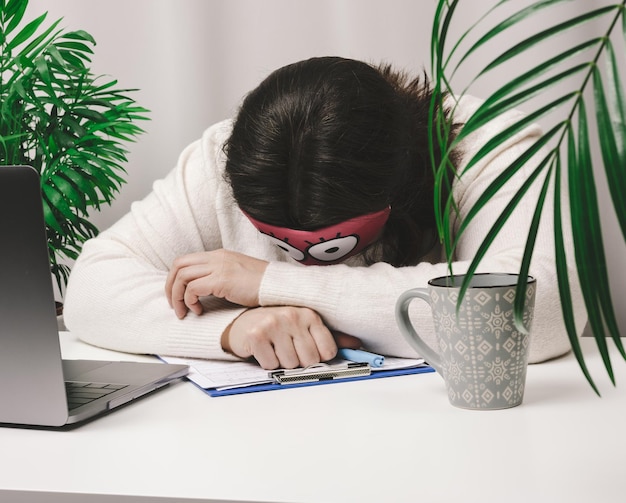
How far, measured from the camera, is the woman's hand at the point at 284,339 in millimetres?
893

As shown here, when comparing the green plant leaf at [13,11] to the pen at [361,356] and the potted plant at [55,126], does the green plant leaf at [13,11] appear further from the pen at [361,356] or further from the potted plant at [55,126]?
the pen at [361,356]

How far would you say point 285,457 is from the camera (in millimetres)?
594

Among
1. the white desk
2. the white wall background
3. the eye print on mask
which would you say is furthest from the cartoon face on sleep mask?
the white wall background

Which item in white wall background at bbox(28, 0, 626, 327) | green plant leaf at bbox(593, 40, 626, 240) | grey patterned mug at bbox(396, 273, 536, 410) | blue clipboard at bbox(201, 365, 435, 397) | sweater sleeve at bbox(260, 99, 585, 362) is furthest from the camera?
white wall background at bbox(28, 0, 626, 327)

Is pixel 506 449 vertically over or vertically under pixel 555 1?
under

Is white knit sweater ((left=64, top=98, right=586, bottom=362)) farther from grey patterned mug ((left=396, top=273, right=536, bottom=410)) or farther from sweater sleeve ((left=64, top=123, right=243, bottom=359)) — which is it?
grey patterned mug ((left=396, top=273, right=536, bottom=410))

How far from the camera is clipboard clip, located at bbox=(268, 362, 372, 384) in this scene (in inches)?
33.2

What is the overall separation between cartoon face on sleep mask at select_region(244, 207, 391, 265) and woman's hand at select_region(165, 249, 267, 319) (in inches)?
1.9

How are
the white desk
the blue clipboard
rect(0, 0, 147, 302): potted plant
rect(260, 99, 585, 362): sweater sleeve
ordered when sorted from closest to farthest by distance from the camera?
the white desk, the blue clipboard, rect(260, 99, 585, 362): sweater sleeve, rect(0, 0, 147, 302): potted plant

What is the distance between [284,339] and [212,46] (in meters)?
0.99

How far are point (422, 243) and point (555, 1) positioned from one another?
32.3 inches

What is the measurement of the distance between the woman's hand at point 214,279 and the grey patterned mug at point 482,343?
32cm

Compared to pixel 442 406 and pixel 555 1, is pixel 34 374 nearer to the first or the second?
pixel 442 406

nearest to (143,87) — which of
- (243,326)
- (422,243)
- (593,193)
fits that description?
(422,243)
